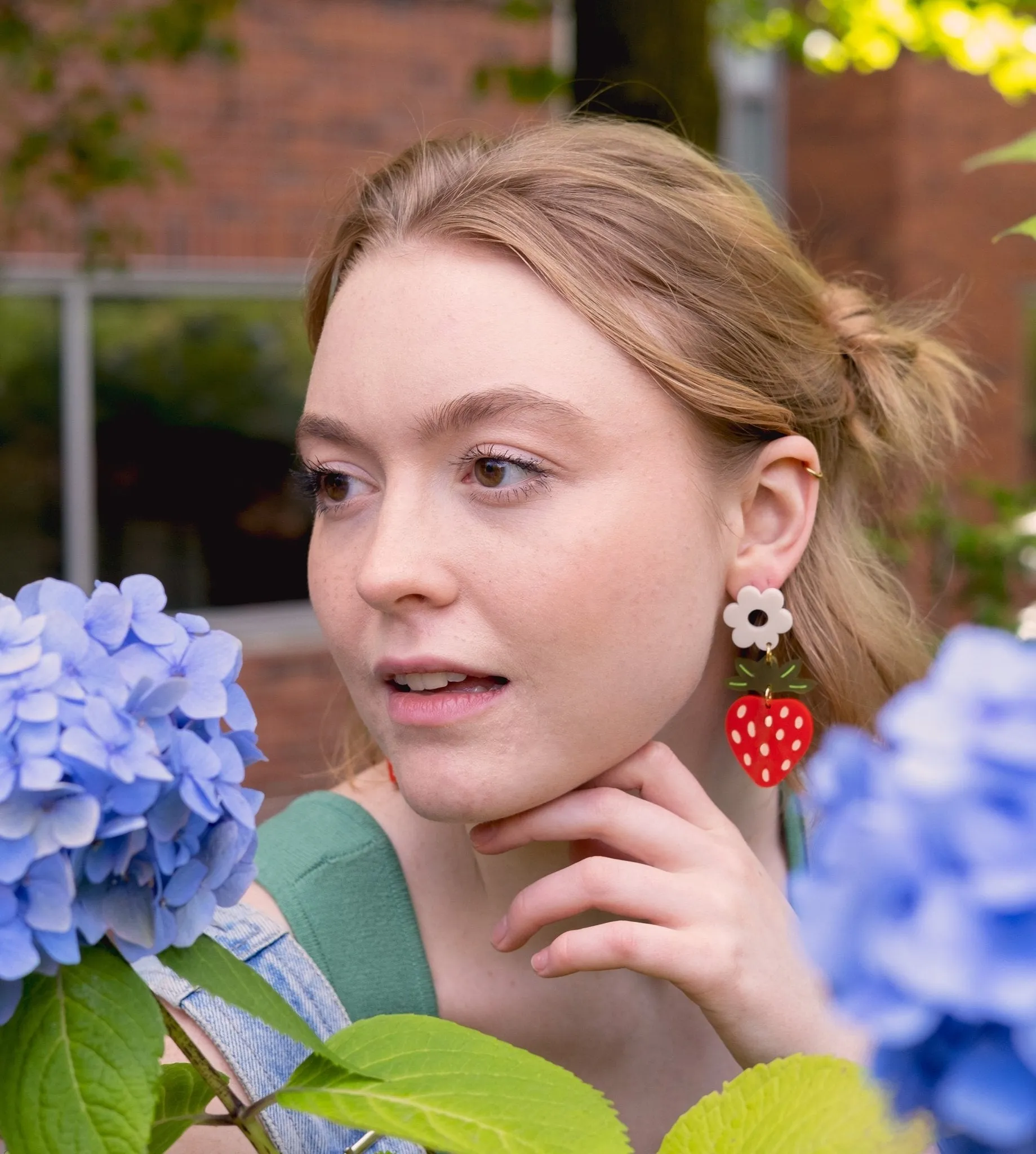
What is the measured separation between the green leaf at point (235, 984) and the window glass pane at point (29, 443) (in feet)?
18.1

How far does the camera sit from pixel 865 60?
15.7 ft

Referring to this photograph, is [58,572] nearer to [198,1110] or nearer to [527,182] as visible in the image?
[527,182]

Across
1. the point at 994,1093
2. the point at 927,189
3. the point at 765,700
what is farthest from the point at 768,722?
the point at 927,189

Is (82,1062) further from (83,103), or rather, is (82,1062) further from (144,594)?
(83,103)

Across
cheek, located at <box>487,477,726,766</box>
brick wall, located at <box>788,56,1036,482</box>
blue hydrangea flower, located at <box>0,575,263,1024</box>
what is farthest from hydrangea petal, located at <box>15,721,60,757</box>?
brick wall, located at <box>788,56,1036,482</box>

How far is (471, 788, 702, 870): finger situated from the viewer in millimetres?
1340

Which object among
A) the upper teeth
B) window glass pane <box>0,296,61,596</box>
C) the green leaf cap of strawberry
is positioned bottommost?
the upper teeth

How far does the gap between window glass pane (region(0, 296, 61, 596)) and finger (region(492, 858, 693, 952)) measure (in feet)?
17.0

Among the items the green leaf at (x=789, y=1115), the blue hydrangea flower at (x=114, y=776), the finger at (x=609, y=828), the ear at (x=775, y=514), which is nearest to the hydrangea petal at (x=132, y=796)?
the blue hydrangea flower at (x=114, y=776)

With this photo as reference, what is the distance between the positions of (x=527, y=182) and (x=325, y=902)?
2.63ft

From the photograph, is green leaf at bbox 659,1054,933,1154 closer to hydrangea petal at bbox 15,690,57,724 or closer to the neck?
hydrangea petal at bbox 15,690,57,724

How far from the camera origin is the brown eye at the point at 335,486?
1.43 meters

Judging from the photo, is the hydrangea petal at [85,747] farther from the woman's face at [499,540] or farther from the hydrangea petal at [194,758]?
the woman's face at [499,540]

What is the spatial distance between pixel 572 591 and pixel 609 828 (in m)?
0.24
